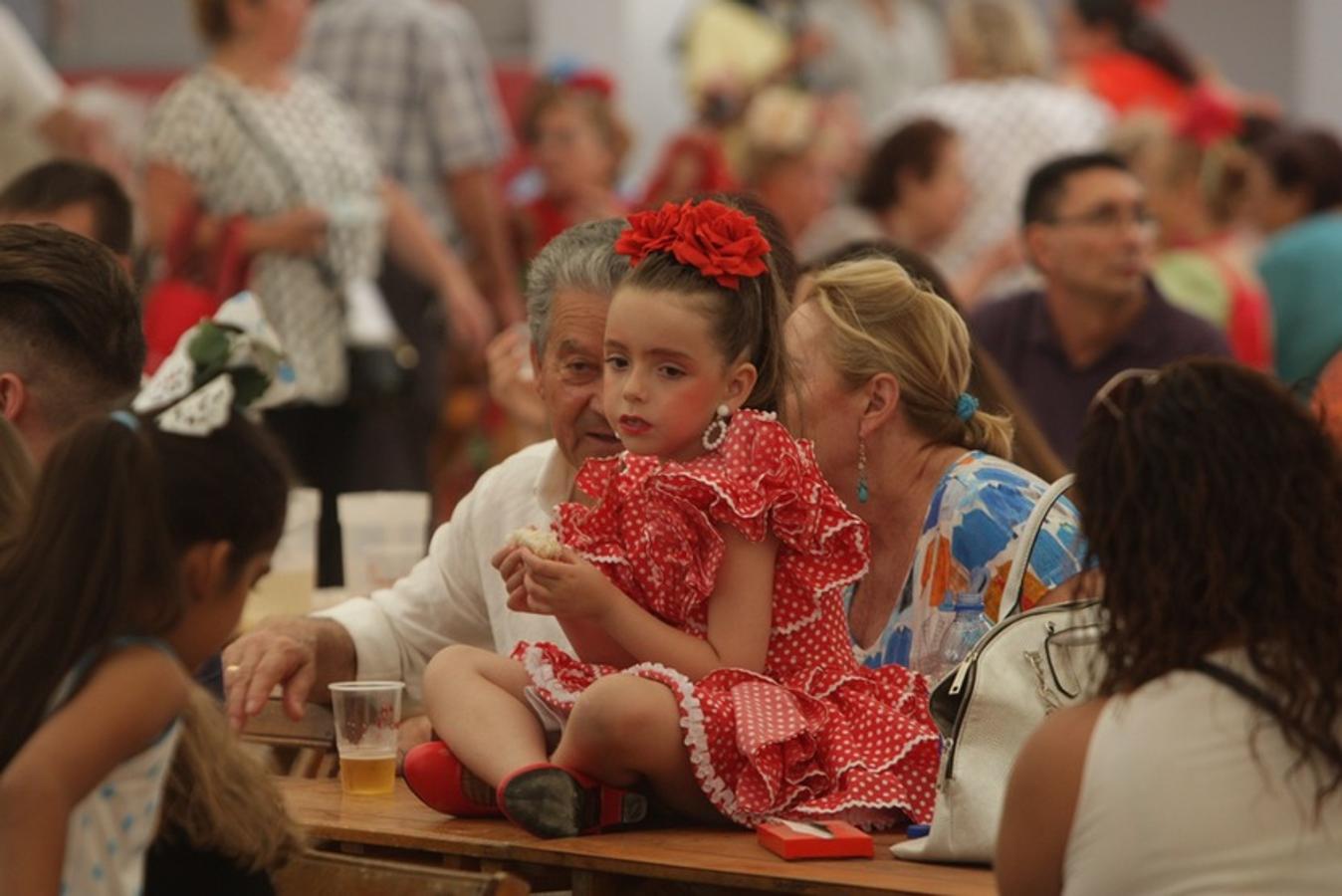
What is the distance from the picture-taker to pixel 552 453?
349cm

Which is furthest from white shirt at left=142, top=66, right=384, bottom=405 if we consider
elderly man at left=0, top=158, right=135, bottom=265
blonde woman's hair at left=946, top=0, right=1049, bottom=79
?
blonde woman's hair at left=946, top=0, right=1049, bottom=79

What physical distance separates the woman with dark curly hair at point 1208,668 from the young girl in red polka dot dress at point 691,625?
598 millimetres

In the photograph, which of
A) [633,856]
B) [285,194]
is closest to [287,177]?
[285,194]

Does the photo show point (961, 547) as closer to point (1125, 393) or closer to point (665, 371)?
point (665, 371)

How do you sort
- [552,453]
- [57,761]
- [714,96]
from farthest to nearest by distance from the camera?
[714,96]
[552,453]
[57,761]

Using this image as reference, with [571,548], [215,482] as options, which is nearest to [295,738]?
[571,548]

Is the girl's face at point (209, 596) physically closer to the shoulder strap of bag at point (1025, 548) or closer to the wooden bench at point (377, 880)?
the wooden bench at point (377, 880)

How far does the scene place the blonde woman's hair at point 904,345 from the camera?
3410 mm

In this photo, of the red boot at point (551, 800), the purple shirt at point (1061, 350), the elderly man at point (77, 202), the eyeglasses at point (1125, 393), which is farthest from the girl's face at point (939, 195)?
the eyeglasses at point (1125, 393)

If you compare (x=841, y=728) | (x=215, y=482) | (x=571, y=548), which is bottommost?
(x=841, y=728)

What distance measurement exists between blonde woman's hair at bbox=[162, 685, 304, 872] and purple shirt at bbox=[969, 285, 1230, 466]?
12.2 feet

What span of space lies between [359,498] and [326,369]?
2.12 metres

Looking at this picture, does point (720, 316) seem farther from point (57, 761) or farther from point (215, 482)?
point (57, 761)

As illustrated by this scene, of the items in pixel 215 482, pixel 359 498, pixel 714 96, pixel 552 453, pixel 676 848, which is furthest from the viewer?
pixel 714 96
